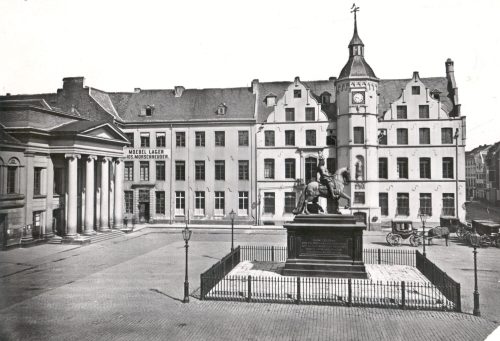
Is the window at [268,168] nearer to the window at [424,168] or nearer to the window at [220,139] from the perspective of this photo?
the window at [220,139]

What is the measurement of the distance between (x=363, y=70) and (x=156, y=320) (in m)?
36.9

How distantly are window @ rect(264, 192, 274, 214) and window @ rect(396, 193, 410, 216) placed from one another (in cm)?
1409

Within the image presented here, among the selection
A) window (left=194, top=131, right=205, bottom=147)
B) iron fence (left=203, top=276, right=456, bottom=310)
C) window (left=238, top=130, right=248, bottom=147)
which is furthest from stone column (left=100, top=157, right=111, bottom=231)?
iron fence (left=203, top=276, right=456, bottom=310)

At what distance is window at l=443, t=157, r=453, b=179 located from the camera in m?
46.6

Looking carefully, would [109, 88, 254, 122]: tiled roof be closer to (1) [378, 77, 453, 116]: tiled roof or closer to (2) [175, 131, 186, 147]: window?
(2) [175, 131, 186, 147]: window

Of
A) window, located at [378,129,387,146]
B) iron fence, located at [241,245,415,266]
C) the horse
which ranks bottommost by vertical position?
iron fence, located at [241,245,415,266]

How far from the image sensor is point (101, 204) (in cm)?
4081

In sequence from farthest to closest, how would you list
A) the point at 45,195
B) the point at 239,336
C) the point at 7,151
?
the point at 45,195
the point at 7,151
the point at 239,336

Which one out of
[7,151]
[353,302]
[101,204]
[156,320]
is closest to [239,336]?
[156,320]

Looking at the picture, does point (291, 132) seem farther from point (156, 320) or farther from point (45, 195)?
point (156, 320)

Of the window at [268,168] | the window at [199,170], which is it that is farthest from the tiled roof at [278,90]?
the window at [199,170]

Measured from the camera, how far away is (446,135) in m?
46.7

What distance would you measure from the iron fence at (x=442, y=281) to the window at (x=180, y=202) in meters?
32.5

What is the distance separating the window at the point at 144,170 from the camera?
52219 millimetres
